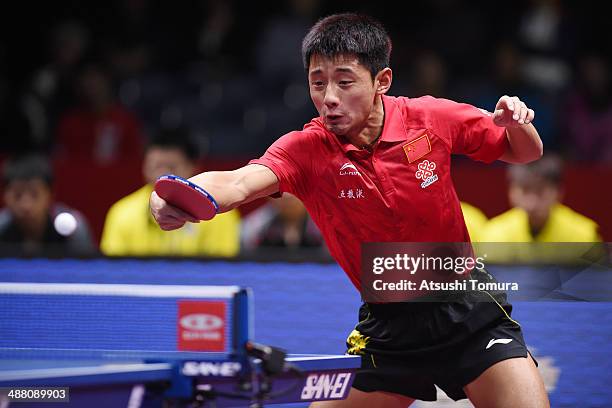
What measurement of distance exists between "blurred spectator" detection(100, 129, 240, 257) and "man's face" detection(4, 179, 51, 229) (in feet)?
A: 1.51

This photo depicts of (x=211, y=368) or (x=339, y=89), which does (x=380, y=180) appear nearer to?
(x=339, y=89)

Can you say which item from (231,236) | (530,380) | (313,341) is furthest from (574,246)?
(231,236)

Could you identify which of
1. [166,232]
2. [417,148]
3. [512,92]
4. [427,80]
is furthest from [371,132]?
[512,92]

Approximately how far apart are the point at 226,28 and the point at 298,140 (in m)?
6.43

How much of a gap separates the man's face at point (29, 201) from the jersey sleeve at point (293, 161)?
3462 mm

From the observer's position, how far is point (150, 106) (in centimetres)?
970

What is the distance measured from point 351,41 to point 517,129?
66cm

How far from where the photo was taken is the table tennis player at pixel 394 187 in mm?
3328

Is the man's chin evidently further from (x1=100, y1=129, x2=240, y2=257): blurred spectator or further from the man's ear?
(x1=100, y1=129, x2=240, y2=257): blurred spectator

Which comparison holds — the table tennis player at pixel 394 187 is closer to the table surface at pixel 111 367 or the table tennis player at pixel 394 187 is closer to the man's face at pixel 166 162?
the table surface at pixel 111 367

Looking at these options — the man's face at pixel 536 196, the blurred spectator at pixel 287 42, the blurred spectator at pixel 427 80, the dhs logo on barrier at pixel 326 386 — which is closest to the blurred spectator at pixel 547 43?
the blurred spectator at pixel 427 80

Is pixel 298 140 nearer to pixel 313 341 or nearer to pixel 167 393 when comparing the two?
pixel 167 393

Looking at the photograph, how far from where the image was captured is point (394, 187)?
3.41m

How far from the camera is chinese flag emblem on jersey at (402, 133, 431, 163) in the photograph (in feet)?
11.3
